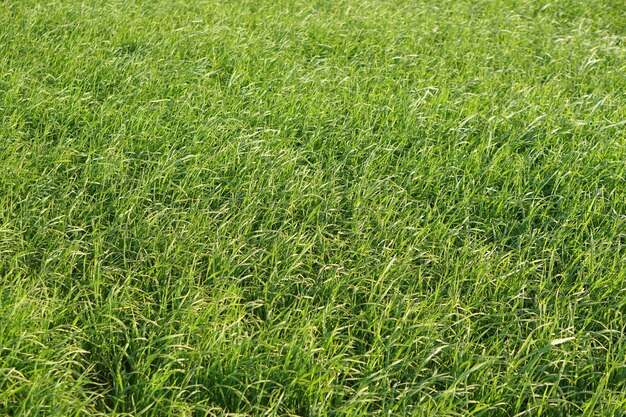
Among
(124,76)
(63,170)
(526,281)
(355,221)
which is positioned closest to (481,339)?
(526,281)

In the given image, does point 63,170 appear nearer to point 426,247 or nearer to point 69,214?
point 69,214

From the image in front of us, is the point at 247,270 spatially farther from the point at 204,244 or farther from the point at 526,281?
the point at 526,281

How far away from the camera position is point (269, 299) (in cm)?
327

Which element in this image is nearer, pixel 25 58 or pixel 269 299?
pixel 269 299

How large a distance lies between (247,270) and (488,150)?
5.50ft

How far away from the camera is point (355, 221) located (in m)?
3.72

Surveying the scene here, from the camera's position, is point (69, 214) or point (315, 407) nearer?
point (315, 407)

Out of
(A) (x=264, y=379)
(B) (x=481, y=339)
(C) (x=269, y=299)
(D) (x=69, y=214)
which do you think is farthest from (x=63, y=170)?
(B) (x=481, y=339)

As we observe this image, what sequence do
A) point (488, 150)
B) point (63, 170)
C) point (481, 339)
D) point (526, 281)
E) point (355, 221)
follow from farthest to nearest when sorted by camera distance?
1. point (488, 150)
2. point (63, 170)
3. point (355, 221)
4. point (526, 281)
5. point (481, 339)

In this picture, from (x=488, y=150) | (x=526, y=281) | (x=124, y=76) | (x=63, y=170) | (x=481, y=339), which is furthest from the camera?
(x=124, y=76)

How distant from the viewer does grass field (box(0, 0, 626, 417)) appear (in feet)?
9.30

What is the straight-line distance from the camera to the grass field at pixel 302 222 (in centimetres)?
284

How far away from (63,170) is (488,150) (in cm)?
224

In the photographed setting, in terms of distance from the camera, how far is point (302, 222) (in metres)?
3.79
